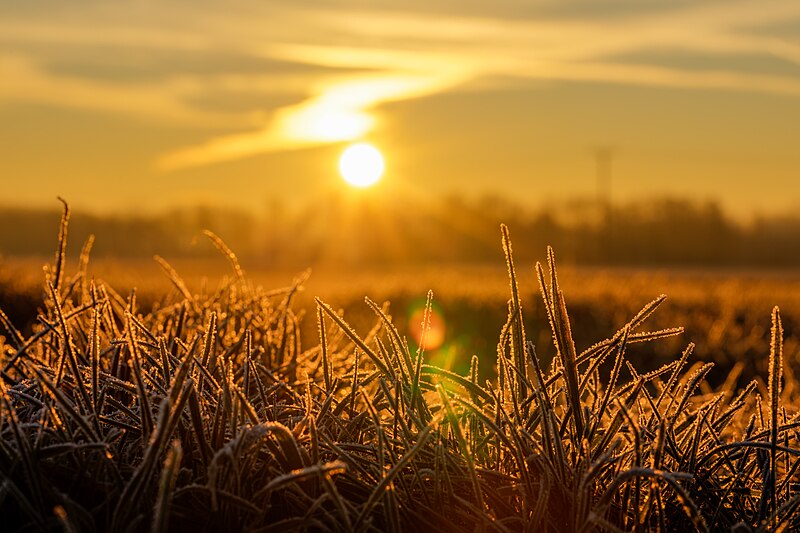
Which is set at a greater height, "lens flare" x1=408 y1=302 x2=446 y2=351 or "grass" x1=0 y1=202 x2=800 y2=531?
"grass" x1=0 y1=202 x2=800 y2=531

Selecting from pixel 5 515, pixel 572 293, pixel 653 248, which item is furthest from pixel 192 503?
pixel 653 248

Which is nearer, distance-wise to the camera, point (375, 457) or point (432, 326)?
point (375, 457)

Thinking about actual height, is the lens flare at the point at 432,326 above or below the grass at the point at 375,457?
below

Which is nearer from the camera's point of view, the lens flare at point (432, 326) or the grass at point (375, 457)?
the grass at point (375, 457)

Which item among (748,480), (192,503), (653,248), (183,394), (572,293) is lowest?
(653,248)

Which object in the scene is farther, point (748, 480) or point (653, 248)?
point (653, 248)

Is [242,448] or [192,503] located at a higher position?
[242,448]

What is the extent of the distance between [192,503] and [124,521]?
159 millimetres

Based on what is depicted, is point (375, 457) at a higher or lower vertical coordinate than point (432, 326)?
higher

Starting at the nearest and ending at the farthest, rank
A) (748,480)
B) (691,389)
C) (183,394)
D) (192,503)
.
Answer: (183,394) → (192,503) → (691,389) → (748,480)

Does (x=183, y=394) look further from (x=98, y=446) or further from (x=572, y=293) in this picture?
(x=572, y=293)

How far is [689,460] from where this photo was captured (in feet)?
6.14

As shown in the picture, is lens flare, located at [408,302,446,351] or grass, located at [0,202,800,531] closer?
grass, located at [0,202,800,531]

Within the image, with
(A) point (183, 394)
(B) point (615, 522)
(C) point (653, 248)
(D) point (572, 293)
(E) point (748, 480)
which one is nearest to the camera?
(A) point (183, 394)
